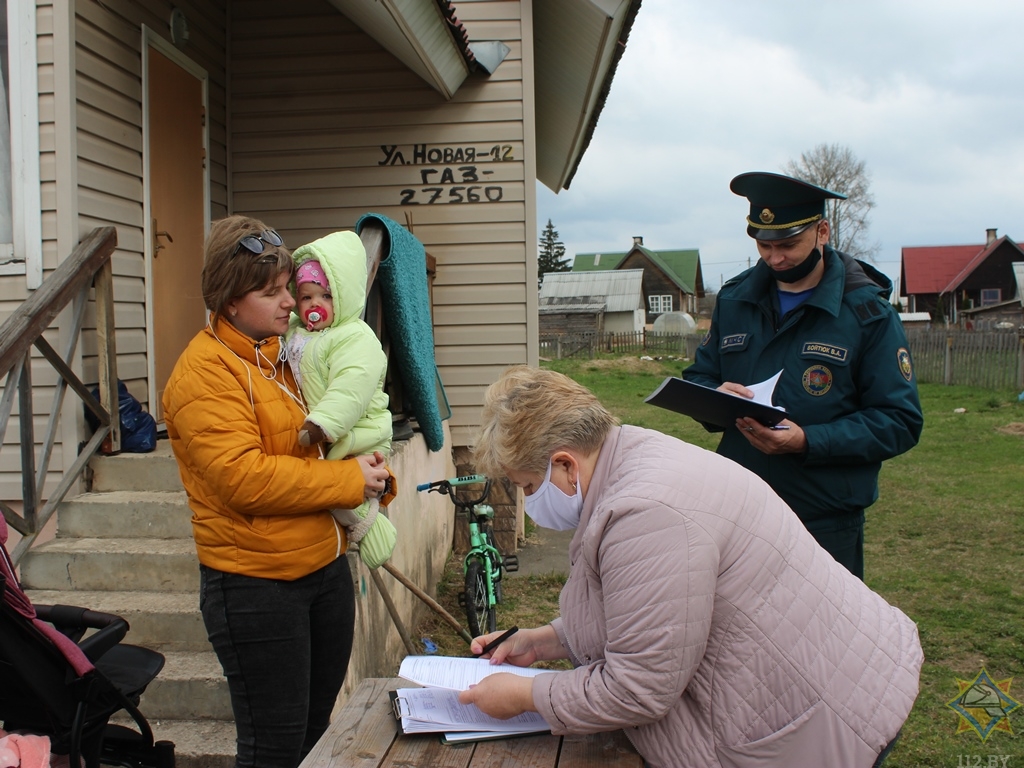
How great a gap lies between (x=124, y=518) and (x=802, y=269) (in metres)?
3.26

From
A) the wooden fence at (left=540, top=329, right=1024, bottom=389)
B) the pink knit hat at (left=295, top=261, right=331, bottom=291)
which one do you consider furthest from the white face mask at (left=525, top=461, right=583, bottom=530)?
the wooden fence at (left=540, top=329, right=1024, bottom=389)

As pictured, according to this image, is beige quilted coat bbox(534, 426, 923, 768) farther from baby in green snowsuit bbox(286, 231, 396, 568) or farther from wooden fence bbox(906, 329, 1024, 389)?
wooden fence bbox(906, 329, 1024, 389)

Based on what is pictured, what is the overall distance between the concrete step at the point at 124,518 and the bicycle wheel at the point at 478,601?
5.04ft

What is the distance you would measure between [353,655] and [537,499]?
199 centimetres

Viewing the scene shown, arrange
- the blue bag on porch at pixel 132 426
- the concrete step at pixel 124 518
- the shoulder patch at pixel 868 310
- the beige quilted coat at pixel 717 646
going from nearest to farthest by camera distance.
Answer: the beige quilted coat at pixel 717 646 → the shoulder patch at pixel 868 310 → the concrete step at pixel 124 518 → the blue bag on porch at pixel 132 426

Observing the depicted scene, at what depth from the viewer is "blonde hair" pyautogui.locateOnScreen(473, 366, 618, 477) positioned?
1.80 meters

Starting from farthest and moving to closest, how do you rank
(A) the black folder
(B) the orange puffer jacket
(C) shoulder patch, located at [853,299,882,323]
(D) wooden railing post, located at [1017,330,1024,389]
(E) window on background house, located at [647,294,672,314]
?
(E) window on background house, located at [647,294,672,314] → (D) wooden railing post, located at [1017,330,1024,389] → (C) shoulder patch, located at [853,299,882,323] → (A) the black folder → (B) the orange puffer jacket

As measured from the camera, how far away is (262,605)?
2270mm

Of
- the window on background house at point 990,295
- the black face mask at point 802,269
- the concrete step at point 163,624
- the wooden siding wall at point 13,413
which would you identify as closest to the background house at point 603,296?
the window on background house at point 990,295

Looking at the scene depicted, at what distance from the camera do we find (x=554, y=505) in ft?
6.14

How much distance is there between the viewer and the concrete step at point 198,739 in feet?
10.7

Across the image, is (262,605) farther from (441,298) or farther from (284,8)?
(284,8)

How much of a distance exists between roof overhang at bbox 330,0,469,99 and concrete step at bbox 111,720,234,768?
3.66m

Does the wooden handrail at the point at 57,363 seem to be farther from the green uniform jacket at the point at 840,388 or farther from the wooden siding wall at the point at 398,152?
the green uniform jacket at the point at 840,388
